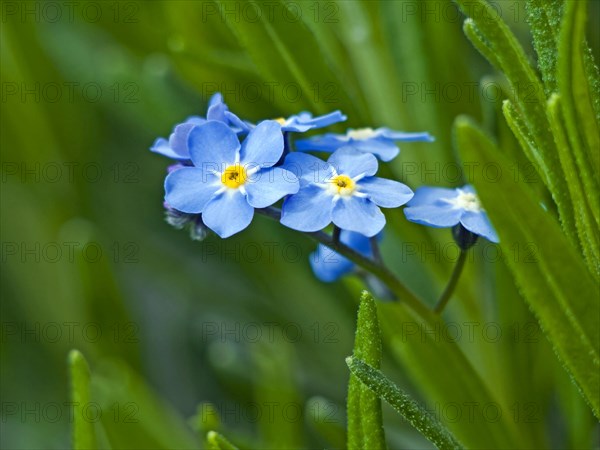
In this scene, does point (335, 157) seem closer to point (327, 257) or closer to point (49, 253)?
point (327, 257)

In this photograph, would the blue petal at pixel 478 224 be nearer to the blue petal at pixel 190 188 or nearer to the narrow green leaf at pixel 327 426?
the blue petal at pixel 190 188

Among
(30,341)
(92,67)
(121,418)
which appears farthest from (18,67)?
(121,418)

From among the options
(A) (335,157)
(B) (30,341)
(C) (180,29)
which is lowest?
(A) (335,157)

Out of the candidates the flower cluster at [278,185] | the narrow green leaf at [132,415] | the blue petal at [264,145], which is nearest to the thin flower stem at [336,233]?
the flower cluster at [278,185]

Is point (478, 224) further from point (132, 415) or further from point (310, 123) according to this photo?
point (132, 415)

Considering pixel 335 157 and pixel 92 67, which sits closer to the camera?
pixel 335 157

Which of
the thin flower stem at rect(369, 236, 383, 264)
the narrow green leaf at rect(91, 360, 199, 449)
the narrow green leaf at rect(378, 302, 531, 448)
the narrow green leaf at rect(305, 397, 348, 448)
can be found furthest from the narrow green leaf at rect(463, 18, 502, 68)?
the narrow green leaf at rect(91, 360, 199, 449)

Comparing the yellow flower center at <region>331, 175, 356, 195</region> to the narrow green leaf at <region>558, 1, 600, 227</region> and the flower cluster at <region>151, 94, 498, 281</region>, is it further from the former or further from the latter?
the narrow green leaf at <region>558, 1, 600, 227</region>
